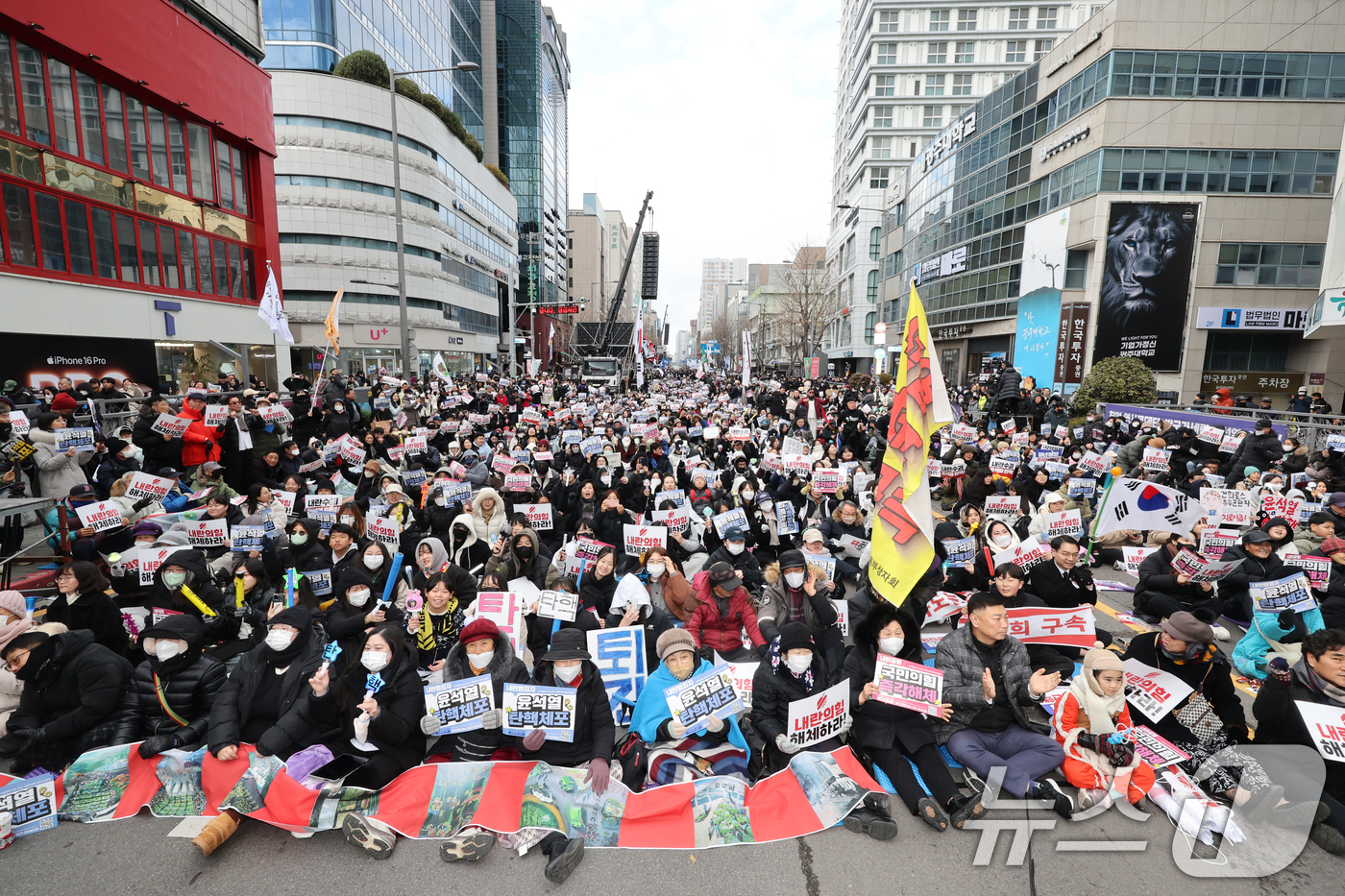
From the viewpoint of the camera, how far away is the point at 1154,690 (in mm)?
4656

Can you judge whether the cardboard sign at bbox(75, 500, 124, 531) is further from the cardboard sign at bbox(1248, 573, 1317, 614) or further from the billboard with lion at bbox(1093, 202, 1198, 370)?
the billboard with lion at bbox(1093, 202, 1198, 370)

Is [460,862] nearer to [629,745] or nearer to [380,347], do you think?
[629,745]

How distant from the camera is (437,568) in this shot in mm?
7000

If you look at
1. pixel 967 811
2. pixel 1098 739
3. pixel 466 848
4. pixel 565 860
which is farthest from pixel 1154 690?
pixel 466 848

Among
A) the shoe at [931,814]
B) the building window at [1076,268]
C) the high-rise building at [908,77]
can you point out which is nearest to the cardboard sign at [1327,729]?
the shoe at [931,814]

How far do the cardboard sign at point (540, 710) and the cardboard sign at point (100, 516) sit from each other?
6681 millimetres

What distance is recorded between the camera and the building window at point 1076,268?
3130 centimetres

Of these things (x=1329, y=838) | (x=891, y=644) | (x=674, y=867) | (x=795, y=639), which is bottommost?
(x=674, y=867)

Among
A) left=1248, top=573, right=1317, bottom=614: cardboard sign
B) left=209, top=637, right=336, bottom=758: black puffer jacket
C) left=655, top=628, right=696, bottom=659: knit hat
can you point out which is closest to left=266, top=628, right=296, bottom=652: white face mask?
left=209, top=637, right=336, bottom=758: black puffer jacket

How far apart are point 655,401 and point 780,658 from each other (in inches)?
884

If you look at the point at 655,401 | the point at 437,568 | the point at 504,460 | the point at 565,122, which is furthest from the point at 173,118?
the point at 565,122

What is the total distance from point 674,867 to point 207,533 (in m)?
7.01

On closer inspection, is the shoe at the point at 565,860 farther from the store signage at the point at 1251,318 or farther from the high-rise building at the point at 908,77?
the high-rise building at the point at 908,77

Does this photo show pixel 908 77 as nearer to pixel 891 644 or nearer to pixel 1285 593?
pixel 1285 593
